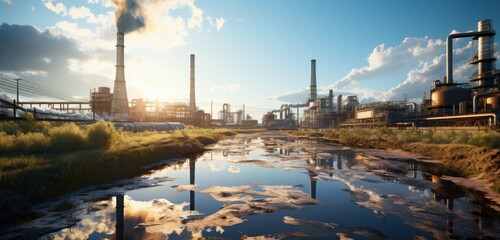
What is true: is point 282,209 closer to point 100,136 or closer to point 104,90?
point 100,136

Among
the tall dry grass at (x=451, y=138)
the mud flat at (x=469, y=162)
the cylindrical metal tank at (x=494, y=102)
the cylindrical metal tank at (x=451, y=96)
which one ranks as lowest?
the mud flat at (x=469, y=162)

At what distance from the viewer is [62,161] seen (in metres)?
8.64

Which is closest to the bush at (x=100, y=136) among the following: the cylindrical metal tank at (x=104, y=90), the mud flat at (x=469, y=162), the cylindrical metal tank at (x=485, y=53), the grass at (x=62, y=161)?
the grass at (x=62, y=161)

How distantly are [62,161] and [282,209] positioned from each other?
26.2 ft

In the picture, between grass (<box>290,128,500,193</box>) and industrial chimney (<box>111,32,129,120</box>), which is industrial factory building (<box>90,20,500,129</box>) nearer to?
industrial chimney (<box>111,32,129,120</box>)

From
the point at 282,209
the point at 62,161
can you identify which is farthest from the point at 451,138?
the point at 62,161

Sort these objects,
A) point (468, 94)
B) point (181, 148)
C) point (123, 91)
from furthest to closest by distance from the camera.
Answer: point (123, 91), point (468, 94), point (181, 148)

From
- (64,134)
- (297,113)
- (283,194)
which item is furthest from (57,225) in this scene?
(297,113)

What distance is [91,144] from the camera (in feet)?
41.2

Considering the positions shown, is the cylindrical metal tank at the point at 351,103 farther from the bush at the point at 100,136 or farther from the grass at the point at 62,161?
the bush at the point at 100,136

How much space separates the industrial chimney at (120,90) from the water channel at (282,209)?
140ft

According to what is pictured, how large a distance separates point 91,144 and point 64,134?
1.26m

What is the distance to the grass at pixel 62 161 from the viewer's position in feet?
22.1

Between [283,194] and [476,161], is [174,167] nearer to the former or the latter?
[283,194]
